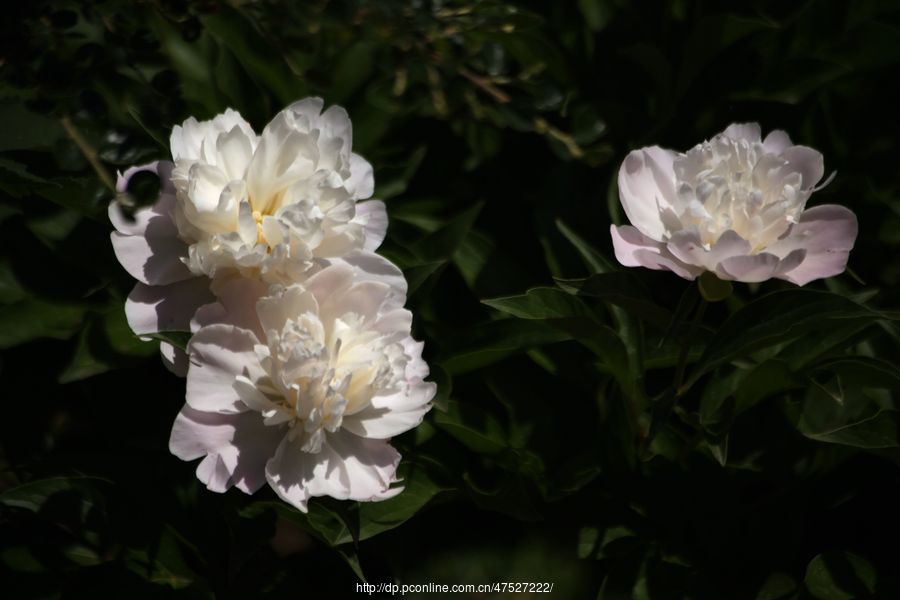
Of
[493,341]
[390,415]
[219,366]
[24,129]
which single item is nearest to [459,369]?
[493,341]

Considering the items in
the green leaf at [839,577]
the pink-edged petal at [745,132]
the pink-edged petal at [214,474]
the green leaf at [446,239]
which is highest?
the pink-edged petal at [745,132]

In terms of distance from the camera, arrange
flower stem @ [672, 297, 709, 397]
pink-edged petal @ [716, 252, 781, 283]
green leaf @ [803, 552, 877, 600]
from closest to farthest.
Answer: pink-edged petal @ [716, 252, 781, 283] < flower stem @ [672, 297, 709, 397] < green leaf @ [803, 552, 877, 600]

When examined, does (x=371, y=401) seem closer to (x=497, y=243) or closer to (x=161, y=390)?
(x=161, y=390)

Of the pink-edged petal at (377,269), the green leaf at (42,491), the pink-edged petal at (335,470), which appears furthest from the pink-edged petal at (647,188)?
the green leaf at (42,491)

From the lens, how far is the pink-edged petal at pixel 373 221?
3.56 ft

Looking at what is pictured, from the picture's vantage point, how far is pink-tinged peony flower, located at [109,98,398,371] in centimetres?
94

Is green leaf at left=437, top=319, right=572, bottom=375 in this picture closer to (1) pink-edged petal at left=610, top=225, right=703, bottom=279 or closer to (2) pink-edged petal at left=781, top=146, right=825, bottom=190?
(1) pink-edged petal at left=610, top=225, right=703, bottom=279

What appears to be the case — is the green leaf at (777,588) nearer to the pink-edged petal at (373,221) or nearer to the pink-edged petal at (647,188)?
the pink-edged petal at (647,188)

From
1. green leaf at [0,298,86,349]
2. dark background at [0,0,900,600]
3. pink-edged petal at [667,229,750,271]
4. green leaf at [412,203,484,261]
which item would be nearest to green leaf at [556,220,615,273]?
dark background at [0,0,900,600]

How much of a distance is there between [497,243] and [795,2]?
2.36 ft

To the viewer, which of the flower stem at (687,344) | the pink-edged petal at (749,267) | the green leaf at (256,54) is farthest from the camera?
the green leaf at (256,54)

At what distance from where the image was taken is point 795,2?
1.66 m

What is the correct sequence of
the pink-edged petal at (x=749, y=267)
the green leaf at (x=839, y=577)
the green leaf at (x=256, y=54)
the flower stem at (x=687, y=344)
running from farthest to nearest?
1. the green leaf at (x=256, y=54)
2. the green leaf at (x=839, y=577)
3. the flower stem at (x=687, y=344)
4. the pink-edged petal at (x=749, y=267)

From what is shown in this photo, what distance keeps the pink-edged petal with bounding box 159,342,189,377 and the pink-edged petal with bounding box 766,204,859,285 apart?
0.63 m
